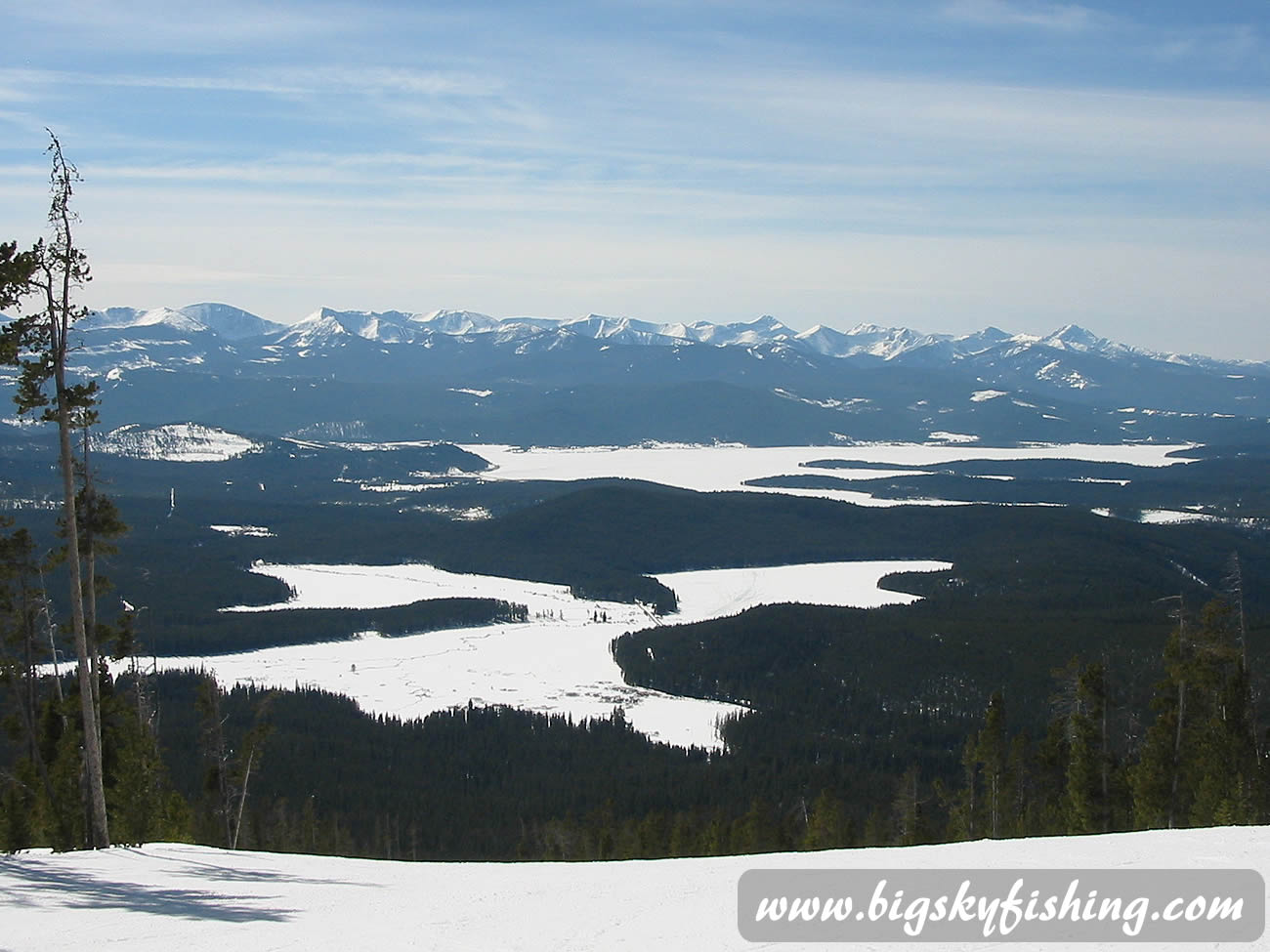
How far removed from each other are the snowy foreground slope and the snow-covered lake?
7075 cm

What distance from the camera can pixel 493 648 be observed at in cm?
13412

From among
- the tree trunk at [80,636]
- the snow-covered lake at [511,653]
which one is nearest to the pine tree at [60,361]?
the tree trunk at [80,636]

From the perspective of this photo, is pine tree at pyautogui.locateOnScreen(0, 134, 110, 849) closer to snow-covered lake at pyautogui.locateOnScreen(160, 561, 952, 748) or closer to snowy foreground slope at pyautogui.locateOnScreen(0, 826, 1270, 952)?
snowy foreground slope at pyautogui.locateOnScreen(0, 826, 1270, 952)

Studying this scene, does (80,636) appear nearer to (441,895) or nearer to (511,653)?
(441,895)

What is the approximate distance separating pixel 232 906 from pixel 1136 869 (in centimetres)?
1486

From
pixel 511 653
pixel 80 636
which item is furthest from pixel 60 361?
pixel 511 653

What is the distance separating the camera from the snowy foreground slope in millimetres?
17219

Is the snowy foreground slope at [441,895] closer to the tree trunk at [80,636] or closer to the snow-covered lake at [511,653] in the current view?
the tree trunk at [80,636]

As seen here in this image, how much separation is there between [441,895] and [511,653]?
111117 mm

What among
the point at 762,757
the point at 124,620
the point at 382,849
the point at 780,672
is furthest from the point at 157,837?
the point at 780,672

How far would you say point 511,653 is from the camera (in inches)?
5167

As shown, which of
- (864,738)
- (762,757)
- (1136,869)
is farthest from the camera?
(864,738)

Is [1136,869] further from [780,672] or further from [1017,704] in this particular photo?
[780,672]

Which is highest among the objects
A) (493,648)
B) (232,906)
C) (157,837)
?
(232,906)
